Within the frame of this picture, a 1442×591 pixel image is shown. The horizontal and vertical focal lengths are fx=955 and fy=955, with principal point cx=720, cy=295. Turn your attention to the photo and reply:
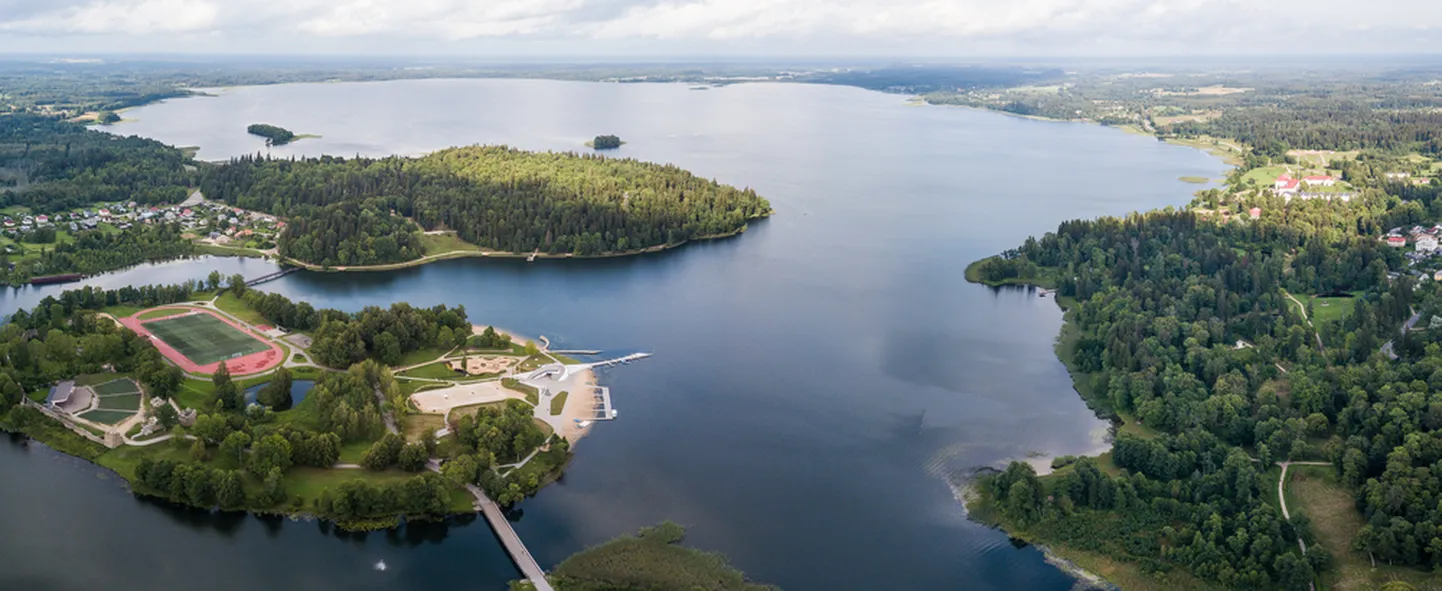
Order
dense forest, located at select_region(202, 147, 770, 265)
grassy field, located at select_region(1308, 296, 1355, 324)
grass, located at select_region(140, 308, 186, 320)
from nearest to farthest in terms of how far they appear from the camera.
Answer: grass, located at select_region(140, 308, 186, 320)
grassy field, located at select_region(1308, 296, 1355, 324)
dense forest, located at select_region(202, 147, 770, 265)

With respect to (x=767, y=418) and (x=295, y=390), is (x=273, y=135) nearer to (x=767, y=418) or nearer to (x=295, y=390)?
(x=295, y=390)

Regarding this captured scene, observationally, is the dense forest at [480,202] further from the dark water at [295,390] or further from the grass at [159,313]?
the dark water at [295,390]

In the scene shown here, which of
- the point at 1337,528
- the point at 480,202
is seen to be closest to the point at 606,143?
the point at 480,202

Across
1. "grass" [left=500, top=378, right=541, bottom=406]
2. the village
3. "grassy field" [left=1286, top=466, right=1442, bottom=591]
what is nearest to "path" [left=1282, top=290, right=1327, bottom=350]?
"grassy field" [left=1286, top=466, right=1442, bottom=591]

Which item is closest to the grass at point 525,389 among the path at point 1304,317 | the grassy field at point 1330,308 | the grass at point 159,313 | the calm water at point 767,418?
the calm water at point 767,418

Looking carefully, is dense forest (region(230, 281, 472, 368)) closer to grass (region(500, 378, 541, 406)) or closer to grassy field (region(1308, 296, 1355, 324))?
grass (region(500, 378, 541, 406))

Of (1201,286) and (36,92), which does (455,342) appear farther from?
(36,92)
